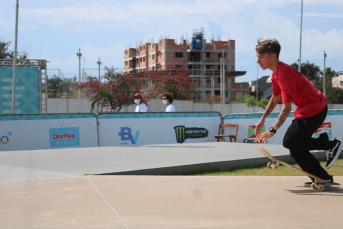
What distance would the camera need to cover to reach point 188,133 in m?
15.4

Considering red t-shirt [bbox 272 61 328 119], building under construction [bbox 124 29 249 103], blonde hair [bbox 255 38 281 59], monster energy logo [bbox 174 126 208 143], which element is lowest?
monster energy logo [bbox 174 126 208 143]

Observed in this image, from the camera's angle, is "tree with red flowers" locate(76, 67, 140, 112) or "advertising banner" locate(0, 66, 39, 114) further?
"tree with red flowers" locate(76, 67, 140, 112)

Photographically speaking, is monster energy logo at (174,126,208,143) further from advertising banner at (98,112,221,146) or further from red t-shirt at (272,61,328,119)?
red t-shirt at (272,61,328,119)

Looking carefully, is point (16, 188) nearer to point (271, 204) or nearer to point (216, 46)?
point (271, 204)

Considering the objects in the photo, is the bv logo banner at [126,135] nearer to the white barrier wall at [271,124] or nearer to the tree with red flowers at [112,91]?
the white barrier wall at [271,124]

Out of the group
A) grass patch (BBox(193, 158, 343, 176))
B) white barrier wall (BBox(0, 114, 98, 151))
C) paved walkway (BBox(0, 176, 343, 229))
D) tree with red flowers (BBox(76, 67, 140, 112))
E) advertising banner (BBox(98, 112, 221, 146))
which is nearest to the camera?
paved walkway (BBox(0, 176, 343, 229))

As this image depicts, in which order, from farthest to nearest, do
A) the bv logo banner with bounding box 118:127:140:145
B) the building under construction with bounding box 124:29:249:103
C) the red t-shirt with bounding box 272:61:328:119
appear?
the building under construction with bounding box 124:29:249:103 → the bv logo banner with bounding box 118:127:140:145 → the red t-shirt with bounding box 272:61:328:119

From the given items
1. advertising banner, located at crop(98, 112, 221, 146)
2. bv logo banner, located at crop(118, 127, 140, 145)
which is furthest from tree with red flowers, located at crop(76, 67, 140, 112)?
bv logo banner, located at crop(118, 127, 140, 145)

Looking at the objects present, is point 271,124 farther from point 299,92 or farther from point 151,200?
point 151,200

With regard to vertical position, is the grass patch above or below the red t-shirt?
below

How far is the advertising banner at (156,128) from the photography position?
13.9m

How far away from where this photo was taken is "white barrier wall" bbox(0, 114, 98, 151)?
12.6 m

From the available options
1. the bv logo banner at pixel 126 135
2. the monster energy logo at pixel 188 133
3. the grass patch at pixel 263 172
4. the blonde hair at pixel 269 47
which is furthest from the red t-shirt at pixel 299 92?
the monster energy logo at pixel 188 133

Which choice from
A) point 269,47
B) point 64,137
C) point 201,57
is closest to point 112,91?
point 64,137
